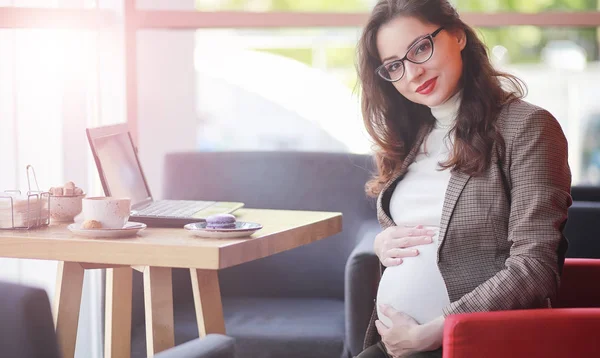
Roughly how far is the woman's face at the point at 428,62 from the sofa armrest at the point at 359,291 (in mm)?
432

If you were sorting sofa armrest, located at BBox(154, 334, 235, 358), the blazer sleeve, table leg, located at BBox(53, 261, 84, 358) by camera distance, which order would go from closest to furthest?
sofa armrest, located at BBox(154, 334, 235, 358), the blazer sleeve, table leg, located at BBox(53, 261, 84, 358)

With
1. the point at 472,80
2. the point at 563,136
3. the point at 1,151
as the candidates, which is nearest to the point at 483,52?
the point at 472,80

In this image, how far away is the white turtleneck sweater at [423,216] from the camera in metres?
1.49

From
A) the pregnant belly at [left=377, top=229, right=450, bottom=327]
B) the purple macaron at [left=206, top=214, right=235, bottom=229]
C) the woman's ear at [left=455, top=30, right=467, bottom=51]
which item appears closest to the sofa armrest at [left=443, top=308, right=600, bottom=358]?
the pregnant belly at [left=377, top=229, right=450, bottom=327]

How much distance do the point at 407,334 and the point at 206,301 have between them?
470 mm

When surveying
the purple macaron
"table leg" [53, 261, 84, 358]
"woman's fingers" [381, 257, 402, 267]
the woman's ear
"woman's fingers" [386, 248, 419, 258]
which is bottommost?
"table leg" [53, 261, 84, 358]

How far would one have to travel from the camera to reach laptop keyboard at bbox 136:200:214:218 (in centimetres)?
169

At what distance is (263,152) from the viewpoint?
8.22ft

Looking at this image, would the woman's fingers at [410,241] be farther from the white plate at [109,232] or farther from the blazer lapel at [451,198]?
the white plate at [109,232]

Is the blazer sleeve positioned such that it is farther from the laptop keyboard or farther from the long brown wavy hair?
the laptop keyboard

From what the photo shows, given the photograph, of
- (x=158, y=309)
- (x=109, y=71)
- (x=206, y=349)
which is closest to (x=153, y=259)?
(x=158, y=309)

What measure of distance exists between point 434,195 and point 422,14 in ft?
1.19

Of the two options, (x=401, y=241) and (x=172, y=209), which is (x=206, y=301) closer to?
(x=172, y=209)

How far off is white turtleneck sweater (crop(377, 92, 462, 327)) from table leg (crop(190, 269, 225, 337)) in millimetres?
366
